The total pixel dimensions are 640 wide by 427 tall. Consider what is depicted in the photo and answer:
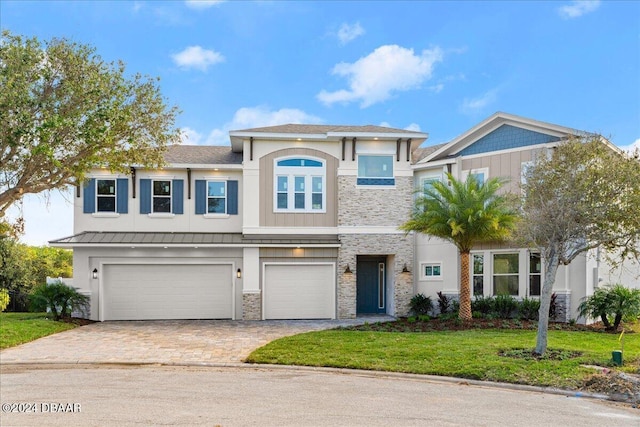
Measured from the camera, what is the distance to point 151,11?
643 inches

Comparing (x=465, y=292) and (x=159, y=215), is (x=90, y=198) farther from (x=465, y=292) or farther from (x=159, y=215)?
(x=465, y=292)

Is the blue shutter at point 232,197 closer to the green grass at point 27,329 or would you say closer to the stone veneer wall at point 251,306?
the stone veneer wall at point 251,306

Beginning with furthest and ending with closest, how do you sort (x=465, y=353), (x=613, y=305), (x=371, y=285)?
(x=371, y=285)
(x=613, y=305)
(x=465, y=353)

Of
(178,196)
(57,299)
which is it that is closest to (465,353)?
(178,196)

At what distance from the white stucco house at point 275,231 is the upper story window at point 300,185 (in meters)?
0.04

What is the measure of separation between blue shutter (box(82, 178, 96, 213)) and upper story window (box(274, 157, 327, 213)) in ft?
23.6

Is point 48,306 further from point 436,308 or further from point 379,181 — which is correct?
point 436,308

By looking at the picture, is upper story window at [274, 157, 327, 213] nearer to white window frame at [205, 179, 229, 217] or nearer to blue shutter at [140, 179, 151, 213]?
white window frame at [205, 179, 229, 217]

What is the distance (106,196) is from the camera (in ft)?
69.9

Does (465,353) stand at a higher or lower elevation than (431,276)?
lower

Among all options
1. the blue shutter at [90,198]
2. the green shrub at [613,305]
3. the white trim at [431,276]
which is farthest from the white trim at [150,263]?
the green shrub at [613,305]

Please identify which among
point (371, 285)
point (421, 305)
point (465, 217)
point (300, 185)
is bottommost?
point (421, 305)

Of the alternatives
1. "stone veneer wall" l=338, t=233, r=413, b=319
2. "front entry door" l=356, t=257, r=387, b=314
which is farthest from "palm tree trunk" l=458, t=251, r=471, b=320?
"front entry door" l=356, t=257, r=387, b=314

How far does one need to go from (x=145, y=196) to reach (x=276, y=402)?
49.3 feet
